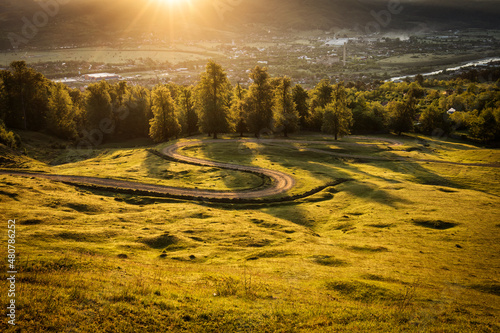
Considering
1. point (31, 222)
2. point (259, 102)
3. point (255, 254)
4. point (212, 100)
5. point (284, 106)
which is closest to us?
point (31, 222)

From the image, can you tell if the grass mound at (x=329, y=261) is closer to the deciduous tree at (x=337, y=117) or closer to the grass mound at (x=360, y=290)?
the grass mound at (x=360, y=290)

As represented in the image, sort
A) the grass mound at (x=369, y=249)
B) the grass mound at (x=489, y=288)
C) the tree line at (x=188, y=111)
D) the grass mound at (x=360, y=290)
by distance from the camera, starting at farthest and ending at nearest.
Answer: the tree line at (x=188, y=111)
the grass mound at (x=369, y=249)
the grass mound at (x=489, y=288)
the grass mound at (x=360, y=290)

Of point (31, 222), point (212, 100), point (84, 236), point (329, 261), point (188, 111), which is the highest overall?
point (212, 100)

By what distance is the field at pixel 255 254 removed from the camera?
20.4 meters

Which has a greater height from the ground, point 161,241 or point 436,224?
point 161,241

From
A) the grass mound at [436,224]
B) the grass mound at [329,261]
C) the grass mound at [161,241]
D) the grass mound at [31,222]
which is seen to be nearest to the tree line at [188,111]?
the grass mound at [31,222]

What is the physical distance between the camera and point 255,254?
3556 centimetres

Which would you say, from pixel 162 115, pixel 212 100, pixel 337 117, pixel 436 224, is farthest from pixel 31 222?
pixel 337 117

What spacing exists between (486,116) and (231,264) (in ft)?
468

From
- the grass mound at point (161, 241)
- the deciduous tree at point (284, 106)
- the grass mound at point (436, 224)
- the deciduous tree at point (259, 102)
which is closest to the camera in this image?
the grass mound at point (161, 241)

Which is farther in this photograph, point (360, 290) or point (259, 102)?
point (259, 102)

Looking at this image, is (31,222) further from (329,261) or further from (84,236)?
(329,261)

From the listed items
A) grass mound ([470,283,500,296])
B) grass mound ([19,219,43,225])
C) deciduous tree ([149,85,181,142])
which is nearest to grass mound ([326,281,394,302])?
grass mound ([470,283,500,296])

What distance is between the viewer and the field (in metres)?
20.4
